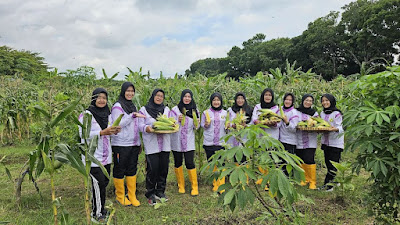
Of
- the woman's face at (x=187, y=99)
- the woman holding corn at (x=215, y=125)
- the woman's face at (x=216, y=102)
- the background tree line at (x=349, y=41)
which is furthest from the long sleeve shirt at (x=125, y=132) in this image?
the background tree line at (x=349, y=41)

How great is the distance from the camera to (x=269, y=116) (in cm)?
457

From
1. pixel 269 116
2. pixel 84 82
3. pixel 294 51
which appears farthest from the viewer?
pixel 294 51

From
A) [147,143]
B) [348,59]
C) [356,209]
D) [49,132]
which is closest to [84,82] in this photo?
[147,143]

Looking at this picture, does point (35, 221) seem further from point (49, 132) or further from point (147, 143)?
point (49, 132)

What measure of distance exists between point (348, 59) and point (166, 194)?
25.1 meters

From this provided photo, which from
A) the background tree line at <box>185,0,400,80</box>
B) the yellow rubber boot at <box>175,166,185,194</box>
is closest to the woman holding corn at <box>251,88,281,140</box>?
the yellow rubber boot at <box>175,166,185,194</box>

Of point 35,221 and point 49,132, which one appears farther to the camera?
point 35,221

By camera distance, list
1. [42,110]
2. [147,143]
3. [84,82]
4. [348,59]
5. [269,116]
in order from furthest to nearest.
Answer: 1. [348,59]
2. [84,82]
3. [269,116]
4. [147,143]
5. [42,110]

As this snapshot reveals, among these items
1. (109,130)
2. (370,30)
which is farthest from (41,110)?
(370,30)

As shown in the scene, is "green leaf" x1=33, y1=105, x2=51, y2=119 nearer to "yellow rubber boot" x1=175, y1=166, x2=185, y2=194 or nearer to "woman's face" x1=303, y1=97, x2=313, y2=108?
"yellow rubber boot" x1=175, y1=166, x2=185, y2=194

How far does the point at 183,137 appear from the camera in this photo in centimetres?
455

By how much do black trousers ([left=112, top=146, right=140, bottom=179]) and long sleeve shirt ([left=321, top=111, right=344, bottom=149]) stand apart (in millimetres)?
3151

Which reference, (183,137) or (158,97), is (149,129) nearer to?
(158,97)

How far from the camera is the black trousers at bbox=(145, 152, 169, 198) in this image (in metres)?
4.27
